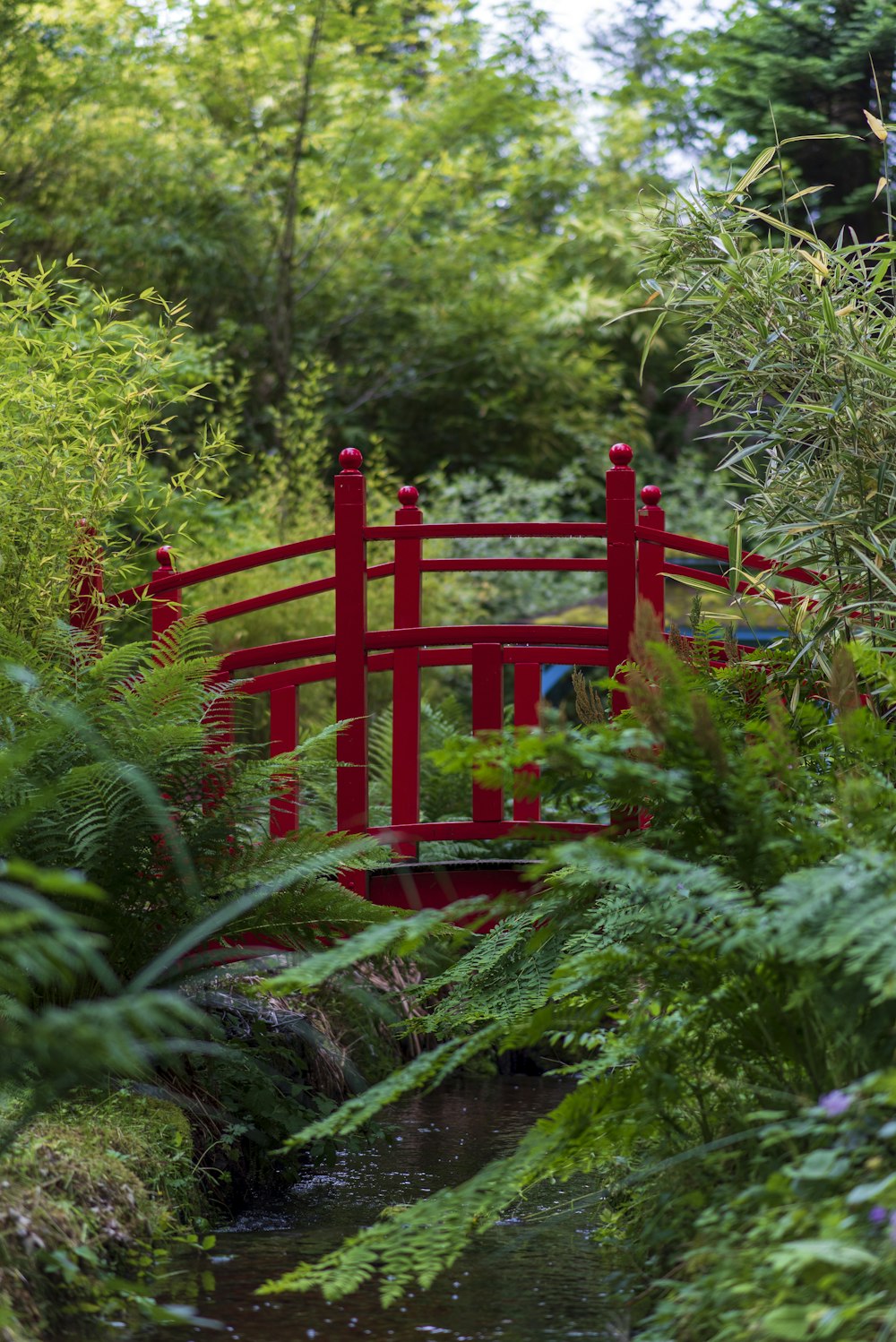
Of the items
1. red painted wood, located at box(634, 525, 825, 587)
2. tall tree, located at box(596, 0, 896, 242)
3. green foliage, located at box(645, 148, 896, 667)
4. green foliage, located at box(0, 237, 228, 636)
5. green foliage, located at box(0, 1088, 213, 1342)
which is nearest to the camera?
green foliage, located at box(0, 1088, 213, 1342)

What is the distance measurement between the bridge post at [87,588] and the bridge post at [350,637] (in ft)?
2.17

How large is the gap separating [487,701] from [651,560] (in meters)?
0.64

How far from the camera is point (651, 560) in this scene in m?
4.24

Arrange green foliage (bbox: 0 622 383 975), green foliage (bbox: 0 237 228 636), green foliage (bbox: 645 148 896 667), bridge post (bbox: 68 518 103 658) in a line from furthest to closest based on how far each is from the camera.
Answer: bridge post (bbox: 68 518 103 658), green foliage (bbox: 0 237 228 636), green foliage (bbox: 645 148 896 667), green foliage (bbox: 0 622 383 975)

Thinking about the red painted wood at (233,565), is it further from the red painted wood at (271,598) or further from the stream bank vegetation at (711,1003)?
the stream bank vegetation at (711,1003)

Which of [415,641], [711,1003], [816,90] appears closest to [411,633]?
[415,641]

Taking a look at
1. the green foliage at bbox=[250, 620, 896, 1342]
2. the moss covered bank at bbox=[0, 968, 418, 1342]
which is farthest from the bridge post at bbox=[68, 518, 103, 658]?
the green foliage at bbox=[250, 620, 896, 1342]

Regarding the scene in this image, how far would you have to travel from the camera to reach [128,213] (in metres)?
9.85

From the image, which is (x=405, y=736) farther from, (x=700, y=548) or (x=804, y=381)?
(x=804, y=381)

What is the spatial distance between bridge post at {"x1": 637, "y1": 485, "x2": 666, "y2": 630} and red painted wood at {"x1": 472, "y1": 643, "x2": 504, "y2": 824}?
479mm

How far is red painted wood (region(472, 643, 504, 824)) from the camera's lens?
13.4ft

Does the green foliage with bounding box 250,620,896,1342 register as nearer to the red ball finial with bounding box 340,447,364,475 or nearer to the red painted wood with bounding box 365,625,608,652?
the red painted wood with bounding box 365,625,608,652

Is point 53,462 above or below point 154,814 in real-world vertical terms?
above

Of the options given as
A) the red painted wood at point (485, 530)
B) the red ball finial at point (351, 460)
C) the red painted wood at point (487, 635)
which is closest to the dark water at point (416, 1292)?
the red painted wood at point (487, 635)
